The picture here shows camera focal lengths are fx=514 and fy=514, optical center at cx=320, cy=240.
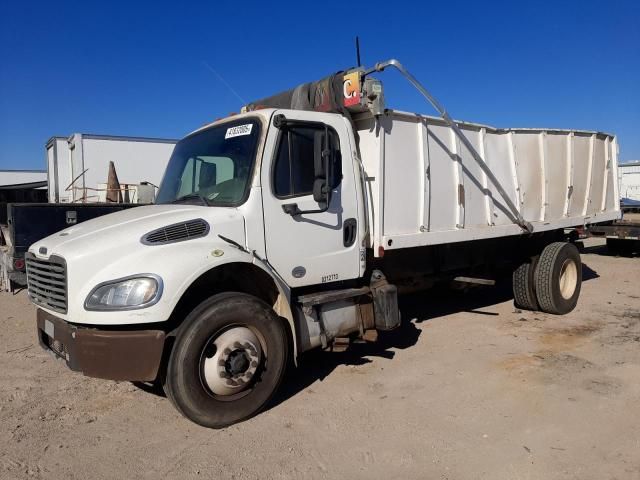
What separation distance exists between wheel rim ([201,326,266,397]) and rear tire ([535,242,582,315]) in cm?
497

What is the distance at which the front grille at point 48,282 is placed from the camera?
3.78 meters

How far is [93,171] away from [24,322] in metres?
10.6

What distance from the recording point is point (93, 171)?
16953 millimetres

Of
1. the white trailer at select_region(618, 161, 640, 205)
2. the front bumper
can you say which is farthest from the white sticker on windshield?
the white trailer at select_region(618, 161, 640, 205)

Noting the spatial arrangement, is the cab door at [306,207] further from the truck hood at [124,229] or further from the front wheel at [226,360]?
the front wheel at [226,360]

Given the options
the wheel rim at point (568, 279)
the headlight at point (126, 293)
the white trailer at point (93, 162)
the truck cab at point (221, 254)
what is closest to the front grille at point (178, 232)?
the truck cab at point (221, 254)

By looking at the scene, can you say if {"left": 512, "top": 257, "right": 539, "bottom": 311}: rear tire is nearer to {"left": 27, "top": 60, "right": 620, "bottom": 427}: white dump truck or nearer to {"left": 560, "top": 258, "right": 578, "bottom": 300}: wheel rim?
{"left": 560, "top": 258, "right": 578, "bottom": 300}: wheel rim

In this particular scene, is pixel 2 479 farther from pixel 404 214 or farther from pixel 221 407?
pixel 404 214

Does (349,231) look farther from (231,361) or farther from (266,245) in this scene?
(231,361)

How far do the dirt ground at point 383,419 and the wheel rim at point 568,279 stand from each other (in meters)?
1.44

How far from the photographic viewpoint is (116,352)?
363cm

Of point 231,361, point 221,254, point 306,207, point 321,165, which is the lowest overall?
point 231,361

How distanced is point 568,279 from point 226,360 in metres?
6.06

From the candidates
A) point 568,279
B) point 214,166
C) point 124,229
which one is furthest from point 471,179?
point 124,229
